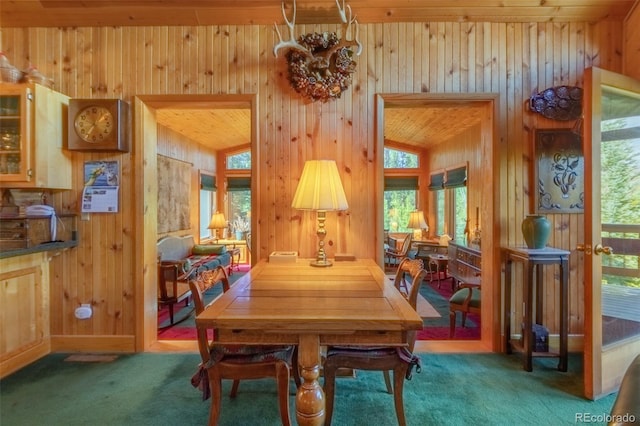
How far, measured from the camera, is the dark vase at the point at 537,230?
95.0 inches

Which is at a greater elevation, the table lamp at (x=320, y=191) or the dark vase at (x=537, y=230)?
the table lamp at (x=320, y=191)

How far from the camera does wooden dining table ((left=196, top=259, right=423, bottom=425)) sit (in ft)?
4.36

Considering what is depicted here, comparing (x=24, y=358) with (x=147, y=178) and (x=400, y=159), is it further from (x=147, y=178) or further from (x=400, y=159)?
(x=400, y=159)

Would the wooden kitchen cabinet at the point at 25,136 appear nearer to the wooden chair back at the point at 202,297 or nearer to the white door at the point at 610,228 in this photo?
the wooden chair back at the point at 202,297

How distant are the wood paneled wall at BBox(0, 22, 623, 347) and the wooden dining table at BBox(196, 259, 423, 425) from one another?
1143 millimetres

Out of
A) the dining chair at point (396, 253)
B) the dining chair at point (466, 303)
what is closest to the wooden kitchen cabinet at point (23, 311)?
the dining chair at point (466, 303)

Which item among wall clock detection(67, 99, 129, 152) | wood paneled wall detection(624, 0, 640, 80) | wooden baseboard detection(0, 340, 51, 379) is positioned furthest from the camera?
wall clock detection(67, 99, 129, 152)

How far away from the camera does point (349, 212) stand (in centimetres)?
273

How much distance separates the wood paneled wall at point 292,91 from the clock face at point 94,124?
188 mm

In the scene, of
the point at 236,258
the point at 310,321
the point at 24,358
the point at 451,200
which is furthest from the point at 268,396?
the point at 236,258

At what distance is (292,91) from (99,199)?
1.84 meters

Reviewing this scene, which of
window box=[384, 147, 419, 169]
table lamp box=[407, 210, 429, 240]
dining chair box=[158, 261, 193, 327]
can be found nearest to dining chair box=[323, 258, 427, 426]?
dining chair box=[158, 261, 193, 327]

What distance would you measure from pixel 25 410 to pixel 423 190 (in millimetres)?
7278

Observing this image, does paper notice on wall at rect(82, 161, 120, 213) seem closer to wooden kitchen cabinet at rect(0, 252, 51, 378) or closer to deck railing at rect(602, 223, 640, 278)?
wooden kitchen cabinet at rect(0, 252, 51, 378)
